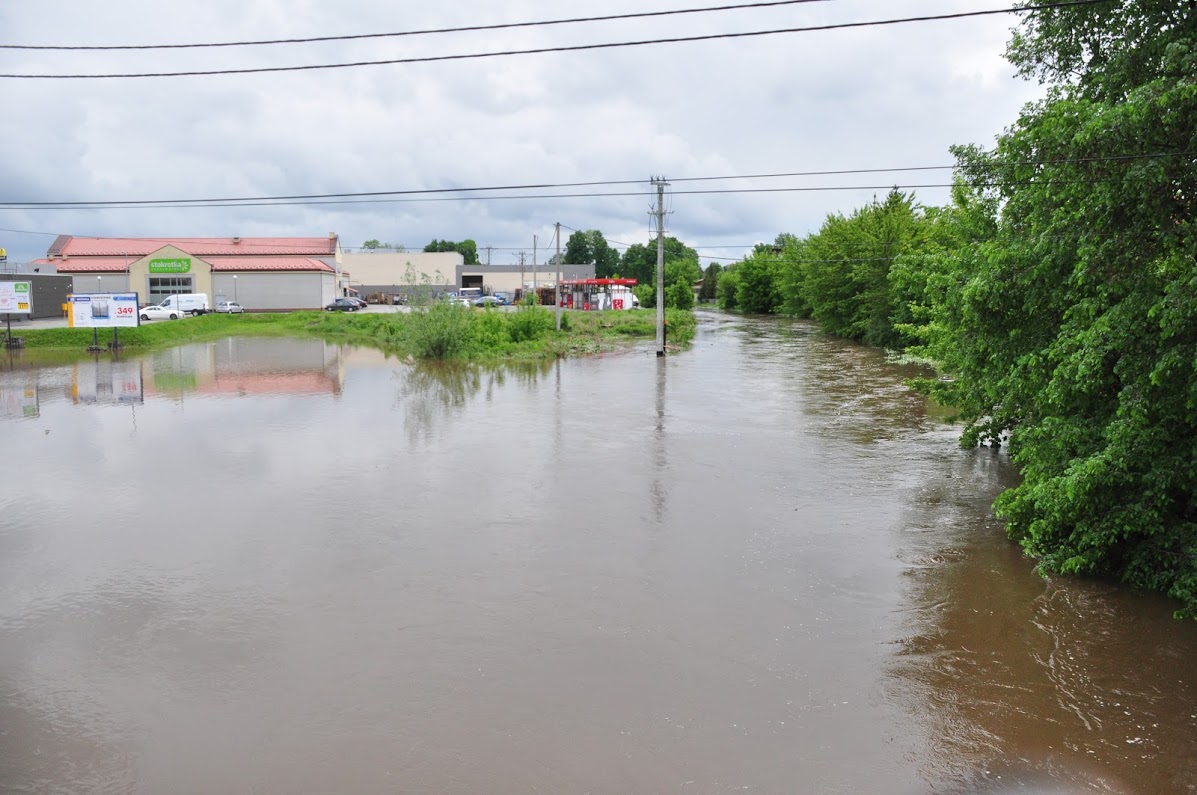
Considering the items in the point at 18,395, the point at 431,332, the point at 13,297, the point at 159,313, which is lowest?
the point at 18,395

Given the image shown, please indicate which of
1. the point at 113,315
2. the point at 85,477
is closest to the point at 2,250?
the point at 113,315

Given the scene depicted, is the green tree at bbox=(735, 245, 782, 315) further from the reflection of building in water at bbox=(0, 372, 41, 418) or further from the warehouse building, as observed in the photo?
the reflection of building in water at bbox=(0, 372, 41, 418)

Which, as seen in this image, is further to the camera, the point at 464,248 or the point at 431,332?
the point at 464,248

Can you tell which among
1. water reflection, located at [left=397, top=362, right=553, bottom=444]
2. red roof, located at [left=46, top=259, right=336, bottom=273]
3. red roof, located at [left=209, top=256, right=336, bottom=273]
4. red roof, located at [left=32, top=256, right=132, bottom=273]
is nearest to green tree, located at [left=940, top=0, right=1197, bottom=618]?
water reflection, located at [left=397, top=362, right=553, bottom=444]

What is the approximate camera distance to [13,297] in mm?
36906

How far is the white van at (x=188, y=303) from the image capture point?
5750cm

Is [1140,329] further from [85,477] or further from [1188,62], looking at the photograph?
[85,477]

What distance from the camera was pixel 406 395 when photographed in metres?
26.0

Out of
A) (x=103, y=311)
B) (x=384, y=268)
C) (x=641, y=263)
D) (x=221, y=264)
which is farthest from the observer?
(x=641, y=263)

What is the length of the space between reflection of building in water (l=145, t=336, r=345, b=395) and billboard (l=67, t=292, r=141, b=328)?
2.47 meters

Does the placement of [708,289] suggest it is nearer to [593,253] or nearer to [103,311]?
[593,253]

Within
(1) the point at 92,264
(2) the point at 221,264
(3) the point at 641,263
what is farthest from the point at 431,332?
(3) the point at 641,263

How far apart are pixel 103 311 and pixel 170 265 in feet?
95.6

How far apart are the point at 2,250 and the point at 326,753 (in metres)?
59.9
